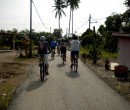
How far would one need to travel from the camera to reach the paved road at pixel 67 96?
948 centimetres

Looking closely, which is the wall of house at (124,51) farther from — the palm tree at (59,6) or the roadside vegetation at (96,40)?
the palm tree at (59,6)

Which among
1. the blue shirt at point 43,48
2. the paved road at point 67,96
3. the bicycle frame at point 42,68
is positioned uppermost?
the blue shirt at point 43,48

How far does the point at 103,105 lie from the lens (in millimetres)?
9719

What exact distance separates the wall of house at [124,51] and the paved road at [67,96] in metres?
7.40

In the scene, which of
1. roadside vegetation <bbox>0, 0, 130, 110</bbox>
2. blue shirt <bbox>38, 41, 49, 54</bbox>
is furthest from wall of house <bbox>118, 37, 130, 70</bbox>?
blue shirt <bbox>38, 41, 49, 54</bbox>

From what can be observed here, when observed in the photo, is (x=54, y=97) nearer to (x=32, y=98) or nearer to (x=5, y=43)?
(x=32, y=98)

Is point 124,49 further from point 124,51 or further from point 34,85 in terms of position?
point 34,85

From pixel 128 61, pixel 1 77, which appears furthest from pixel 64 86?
pixel 128 61

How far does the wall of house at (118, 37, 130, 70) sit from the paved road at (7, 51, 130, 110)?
7.40 metres

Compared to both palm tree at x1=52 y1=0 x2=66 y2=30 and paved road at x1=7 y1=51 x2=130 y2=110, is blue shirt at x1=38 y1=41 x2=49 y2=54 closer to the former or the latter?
paved road at x1=7 y1=51 x2=130 y2=110

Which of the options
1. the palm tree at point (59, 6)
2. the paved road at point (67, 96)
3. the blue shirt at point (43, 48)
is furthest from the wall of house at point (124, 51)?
the palm tree at point (59, 6)

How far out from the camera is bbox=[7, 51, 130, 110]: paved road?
9.48 meters

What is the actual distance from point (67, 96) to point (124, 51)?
1174cm

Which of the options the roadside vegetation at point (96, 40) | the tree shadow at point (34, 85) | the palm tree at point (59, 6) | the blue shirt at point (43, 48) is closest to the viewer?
the tree shadow at point (34, 85)
